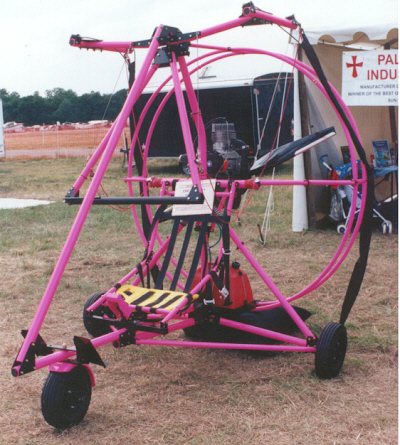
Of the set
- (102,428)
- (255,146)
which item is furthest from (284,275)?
(255,146)

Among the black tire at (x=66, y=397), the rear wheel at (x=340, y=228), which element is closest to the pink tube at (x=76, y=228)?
the black tire at (x=66, y=397)

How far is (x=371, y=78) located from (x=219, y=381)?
4.56 meters

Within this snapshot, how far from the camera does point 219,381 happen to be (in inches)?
124

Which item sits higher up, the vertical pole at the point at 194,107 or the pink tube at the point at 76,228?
the vertical pole at the point at 194,107

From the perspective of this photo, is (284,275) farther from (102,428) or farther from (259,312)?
(102,428)

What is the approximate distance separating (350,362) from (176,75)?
220 cm

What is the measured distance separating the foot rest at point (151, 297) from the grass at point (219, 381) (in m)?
0.51

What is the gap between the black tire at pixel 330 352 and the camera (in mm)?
3068

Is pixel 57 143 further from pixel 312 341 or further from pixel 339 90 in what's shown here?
pixel 312 341

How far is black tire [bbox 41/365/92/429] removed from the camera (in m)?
2.51

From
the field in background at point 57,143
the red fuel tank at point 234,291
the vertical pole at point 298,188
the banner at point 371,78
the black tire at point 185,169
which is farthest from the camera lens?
the field in background at point 57,143

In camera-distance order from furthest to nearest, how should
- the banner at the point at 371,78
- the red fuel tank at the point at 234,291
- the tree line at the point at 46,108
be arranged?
the tree line at the point at 46,108, the banner at the point at 371,78, the red fuel tank at the point at 234,291

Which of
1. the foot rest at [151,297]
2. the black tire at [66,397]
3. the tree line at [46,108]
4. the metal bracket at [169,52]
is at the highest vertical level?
the tree line at [46,108]

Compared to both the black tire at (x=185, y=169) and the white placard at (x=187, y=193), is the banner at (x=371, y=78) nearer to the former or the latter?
the white placard at (x=187, y=193)
